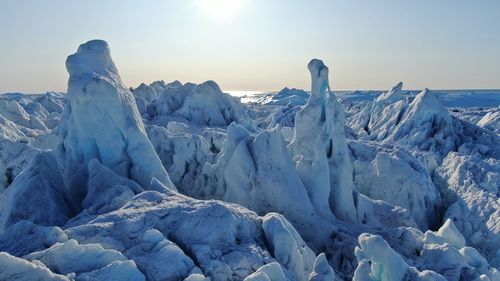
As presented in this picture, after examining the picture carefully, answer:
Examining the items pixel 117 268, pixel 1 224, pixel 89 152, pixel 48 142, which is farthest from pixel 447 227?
pixel 48 142

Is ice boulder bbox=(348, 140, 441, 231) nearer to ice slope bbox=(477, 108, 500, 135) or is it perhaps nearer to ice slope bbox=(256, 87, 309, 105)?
ice slope bbox=(477, 108, 500, 135)

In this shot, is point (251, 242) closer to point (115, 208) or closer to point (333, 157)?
point (115, 208)

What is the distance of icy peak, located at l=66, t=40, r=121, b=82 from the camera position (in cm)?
1231

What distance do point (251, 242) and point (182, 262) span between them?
1.50 m

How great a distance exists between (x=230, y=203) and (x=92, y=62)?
5673mm

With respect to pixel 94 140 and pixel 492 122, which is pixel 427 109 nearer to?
pixel 492 122

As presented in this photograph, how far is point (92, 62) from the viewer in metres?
12.7

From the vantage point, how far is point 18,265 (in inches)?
227

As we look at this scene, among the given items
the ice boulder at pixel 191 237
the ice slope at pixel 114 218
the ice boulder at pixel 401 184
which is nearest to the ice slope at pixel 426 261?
the ice slope at pixel 114 218

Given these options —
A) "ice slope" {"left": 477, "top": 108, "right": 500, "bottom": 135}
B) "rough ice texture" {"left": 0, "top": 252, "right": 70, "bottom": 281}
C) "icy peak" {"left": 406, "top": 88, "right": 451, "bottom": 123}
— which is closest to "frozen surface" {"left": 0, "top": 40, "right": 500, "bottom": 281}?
"rough ice texture" {"left": 0, "top": 252, "right": 70, "bottom": 281}

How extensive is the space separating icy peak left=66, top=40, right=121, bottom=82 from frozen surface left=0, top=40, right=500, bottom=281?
0.04 meters

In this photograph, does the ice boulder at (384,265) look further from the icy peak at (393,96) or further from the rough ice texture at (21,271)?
the icy peak at (393,96)

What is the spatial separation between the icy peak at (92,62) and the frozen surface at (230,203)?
38 millimetres

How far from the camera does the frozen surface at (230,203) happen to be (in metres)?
7.00
